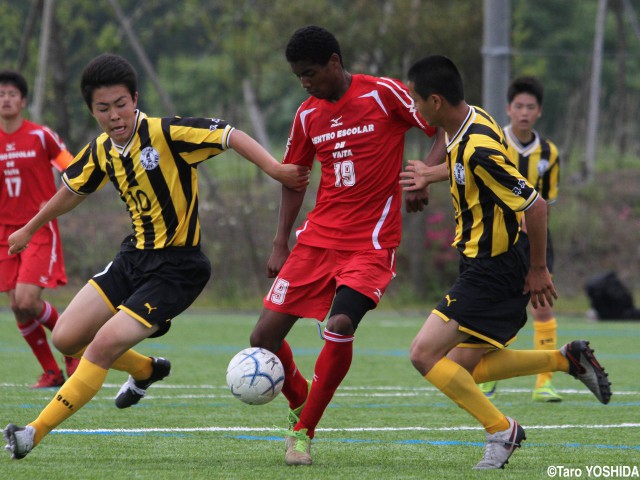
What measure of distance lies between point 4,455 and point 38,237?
11.3ft

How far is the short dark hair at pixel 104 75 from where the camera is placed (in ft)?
18.9

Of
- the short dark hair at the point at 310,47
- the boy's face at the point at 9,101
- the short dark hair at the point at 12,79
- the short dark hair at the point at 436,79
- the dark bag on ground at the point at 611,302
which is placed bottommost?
the dark bag on ground at the point at 611,302

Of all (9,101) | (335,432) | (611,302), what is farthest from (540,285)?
(611,302)

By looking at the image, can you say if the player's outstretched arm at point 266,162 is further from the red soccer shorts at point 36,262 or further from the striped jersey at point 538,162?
the red soccer shorts at point 36,262

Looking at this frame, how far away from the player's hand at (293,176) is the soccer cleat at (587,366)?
1652 millimetres

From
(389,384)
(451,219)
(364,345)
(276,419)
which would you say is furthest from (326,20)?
(276,419)

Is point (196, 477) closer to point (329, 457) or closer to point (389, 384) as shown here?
point (329, 457)

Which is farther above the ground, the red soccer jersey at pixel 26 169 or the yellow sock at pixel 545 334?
the red soccer jersey at pixel 26 169

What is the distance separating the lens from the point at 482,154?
5.24 m

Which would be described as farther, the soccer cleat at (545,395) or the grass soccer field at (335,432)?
the soccer cleat at (545,395)

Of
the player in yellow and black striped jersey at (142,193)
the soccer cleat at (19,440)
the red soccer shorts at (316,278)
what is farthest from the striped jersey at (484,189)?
the soccer cleat at (19,440)

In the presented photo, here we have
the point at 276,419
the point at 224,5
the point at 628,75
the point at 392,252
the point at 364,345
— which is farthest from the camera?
the point at 628,75

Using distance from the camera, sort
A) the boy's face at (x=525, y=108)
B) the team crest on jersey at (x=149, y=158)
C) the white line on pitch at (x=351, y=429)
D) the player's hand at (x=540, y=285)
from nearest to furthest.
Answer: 1. the player's hand at (x=540, y=285)
2. the team crest on jersey at (x=149, y=158)
3. the white line on pitch at (x=351, y=429)
4. the boy's face at (x=525, y=108)

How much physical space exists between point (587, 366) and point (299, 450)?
171cm
